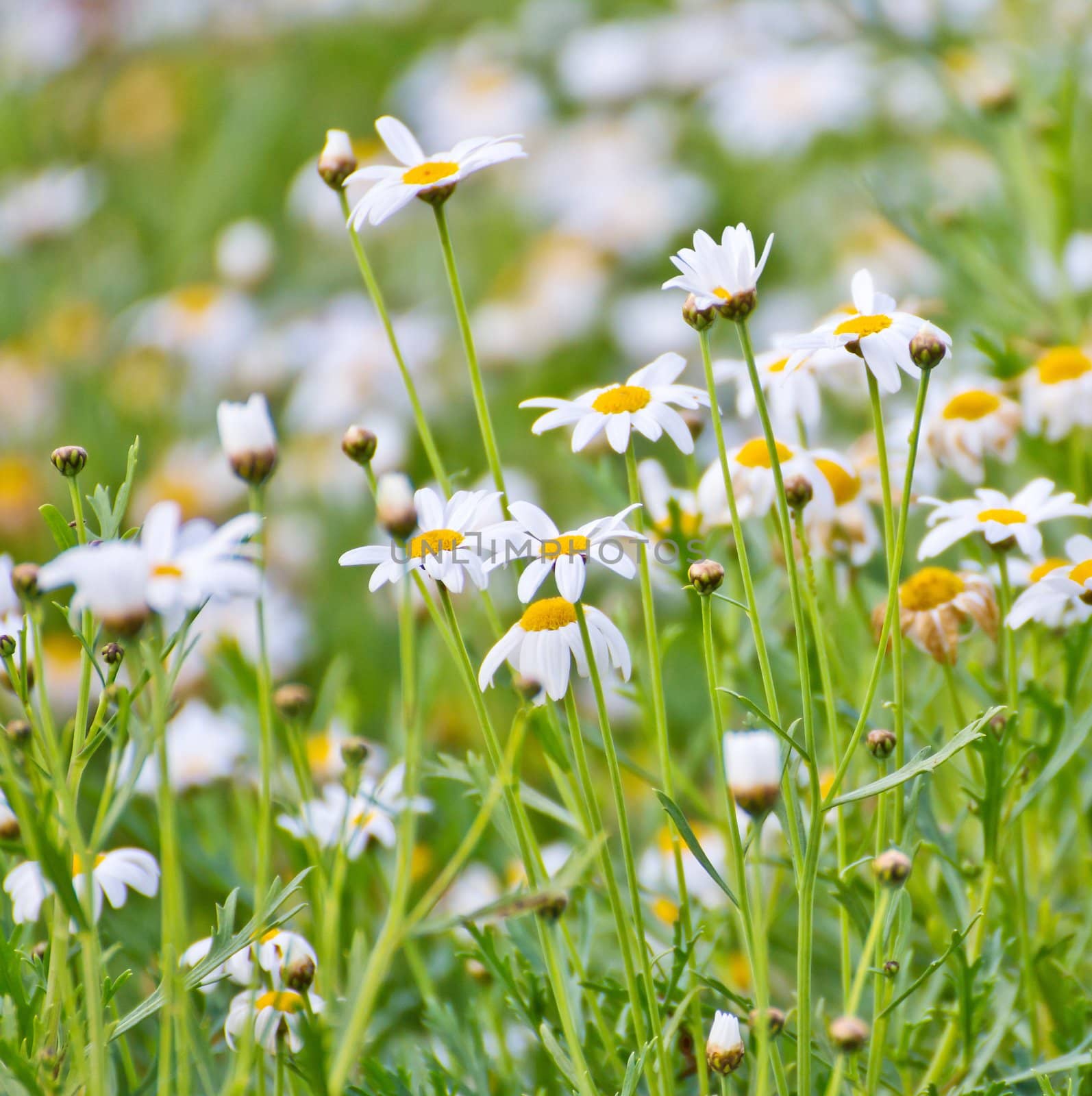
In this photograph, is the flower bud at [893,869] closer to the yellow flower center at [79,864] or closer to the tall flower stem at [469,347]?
the tall flower stem at [469,347]

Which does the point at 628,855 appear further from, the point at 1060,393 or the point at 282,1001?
the point at 1060,393

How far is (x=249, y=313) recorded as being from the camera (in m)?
1.92

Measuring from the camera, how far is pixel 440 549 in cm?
51

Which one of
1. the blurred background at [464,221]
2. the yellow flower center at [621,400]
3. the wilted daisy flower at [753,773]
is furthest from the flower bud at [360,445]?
the blurred background at [464,221]

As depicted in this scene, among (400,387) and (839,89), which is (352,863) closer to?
(400,387)

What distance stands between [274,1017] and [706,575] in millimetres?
258

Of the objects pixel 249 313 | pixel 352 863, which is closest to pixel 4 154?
pixel 249 313

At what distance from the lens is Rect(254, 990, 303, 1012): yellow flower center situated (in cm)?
54

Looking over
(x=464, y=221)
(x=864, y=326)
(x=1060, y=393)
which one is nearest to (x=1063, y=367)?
(x=1060, y=393)

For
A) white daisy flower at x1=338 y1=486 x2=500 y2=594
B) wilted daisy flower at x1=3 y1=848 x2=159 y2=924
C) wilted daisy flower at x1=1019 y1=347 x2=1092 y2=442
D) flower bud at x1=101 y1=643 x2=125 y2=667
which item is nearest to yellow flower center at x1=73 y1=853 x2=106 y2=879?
wilted daisy flower at x1=3 y1=848 x2=159 y2=924

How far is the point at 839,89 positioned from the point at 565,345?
0.71 metres

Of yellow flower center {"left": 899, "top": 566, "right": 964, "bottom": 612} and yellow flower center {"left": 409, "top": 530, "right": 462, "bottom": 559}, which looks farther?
yellow flower center {"left": 899, "top": 566, "right": 964, "bottom": 612}

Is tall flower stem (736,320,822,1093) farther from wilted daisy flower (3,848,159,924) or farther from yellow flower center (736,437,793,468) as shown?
wilted daisy flower (3,848,159,924)

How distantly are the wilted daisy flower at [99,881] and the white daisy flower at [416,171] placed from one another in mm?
325
